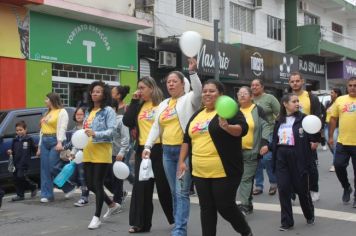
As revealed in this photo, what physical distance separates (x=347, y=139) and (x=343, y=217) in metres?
1.17

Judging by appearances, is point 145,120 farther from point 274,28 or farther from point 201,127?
point 274,28

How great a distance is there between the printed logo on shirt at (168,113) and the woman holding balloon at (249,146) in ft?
5.19

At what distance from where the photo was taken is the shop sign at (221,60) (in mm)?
22227

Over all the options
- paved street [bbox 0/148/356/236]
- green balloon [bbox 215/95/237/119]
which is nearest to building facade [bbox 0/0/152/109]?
paved street [bbox 0/148/356/236]

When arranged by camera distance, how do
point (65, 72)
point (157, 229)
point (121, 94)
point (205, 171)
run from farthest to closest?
point (65, 72), point (121, 94), point (157, 229), point (205, 171)

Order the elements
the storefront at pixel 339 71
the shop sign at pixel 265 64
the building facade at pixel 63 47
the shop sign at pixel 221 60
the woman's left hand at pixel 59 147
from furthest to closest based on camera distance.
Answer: the storefront at pixel 339 71, the shop sign at pixel 265 64, the shop sign at pixel 221 60, the building facade at pixel 63 47, the woman's left hand at pixel 59 147

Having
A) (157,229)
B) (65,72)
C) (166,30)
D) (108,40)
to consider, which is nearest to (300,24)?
Result: (166,30)

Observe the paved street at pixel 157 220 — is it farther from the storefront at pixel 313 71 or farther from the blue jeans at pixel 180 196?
the storefront at pixel 313 71

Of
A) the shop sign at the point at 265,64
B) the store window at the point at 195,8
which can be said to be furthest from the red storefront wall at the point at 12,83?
the shop sign at the point at 265,64

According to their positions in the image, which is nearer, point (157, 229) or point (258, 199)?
point (157, 229)

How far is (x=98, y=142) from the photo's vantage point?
6.85 m

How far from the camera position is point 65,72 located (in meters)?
17.6

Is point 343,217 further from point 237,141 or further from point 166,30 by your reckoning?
point 166,30

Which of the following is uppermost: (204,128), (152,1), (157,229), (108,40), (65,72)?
(152,1)
